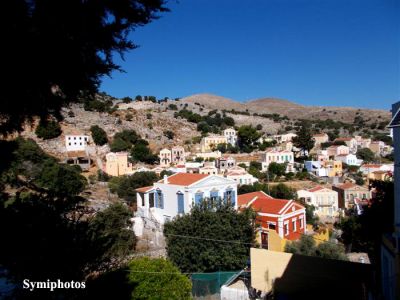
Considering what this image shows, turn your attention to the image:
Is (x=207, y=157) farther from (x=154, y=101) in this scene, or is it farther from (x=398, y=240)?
(x=398, y=240)

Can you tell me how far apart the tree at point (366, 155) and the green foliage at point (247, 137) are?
1761cm

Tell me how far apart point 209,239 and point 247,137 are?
178ft

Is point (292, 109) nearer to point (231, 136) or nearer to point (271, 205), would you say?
point (231, 136)

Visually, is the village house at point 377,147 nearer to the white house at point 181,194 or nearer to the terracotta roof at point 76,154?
the terracotta roof at point 76,154

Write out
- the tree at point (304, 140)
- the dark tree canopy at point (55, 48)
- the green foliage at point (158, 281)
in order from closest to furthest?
the dark tree canopy at point (55, 48), the green foliage at point (158, 281), the tree at point (304, 140)

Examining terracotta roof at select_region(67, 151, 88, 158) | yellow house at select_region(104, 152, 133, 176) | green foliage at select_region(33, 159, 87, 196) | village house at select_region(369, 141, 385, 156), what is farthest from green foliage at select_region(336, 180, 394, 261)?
village house at select_region(369, 141, 385, 156)

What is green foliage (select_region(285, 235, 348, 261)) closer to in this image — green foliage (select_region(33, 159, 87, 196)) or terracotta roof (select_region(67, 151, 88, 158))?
green foliage (select_region(33, 159, 87, 196))

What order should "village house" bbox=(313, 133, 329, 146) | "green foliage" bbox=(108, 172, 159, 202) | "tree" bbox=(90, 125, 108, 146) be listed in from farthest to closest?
"village house" bbox=(313, 133, 329, 146) → "tree" bbox=(90, 125, 108, 146) → "green foliage" bbox=(108, 172, 159, 202)

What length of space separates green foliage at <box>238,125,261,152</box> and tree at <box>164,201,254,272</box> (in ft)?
171

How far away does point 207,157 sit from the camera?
192 feet

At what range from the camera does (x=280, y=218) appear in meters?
20.8

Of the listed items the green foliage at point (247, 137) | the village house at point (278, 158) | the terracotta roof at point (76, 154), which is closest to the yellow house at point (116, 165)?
the terracotta roof at point (76, 154)

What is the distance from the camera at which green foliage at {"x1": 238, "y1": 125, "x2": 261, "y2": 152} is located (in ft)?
226

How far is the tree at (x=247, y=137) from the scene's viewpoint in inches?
2719
